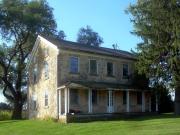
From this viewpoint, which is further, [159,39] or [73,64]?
[73,64]

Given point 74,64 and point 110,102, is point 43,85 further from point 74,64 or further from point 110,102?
point 110,102

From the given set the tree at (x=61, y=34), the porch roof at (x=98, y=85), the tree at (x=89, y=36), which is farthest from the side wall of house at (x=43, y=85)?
the tree at (x=89, y=36)

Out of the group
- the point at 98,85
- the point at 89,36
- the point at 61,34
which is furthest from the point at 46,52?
the point at 89,36

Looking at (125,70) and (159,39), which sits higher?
(159,39)

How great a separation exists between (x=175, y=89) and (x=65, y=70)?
1086 cm

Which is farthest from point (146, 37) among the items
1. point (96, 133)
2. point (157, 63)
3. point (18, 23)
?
point (18, 23)

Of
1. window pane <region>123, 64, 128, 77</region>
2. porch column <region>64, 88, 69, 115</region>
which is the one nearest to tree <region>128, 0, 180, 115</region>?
window pane <region>123, 64, 128, 77</region>

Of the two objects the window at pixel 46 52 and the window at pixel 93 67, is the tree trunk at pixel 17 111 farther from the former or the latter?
the window at pixel 93 67

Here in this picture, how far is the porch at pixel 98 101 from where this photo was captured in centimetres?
3719

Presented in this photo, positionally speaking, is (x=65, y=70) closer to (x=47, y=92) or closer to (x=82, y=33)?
(x=47, y=92)

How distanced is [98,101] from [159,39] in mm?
9144

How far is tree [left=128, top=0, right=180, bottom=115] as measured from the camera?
116ft

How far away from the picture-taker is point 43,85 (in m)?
43.6

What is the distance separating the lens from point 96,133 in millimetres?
25406
